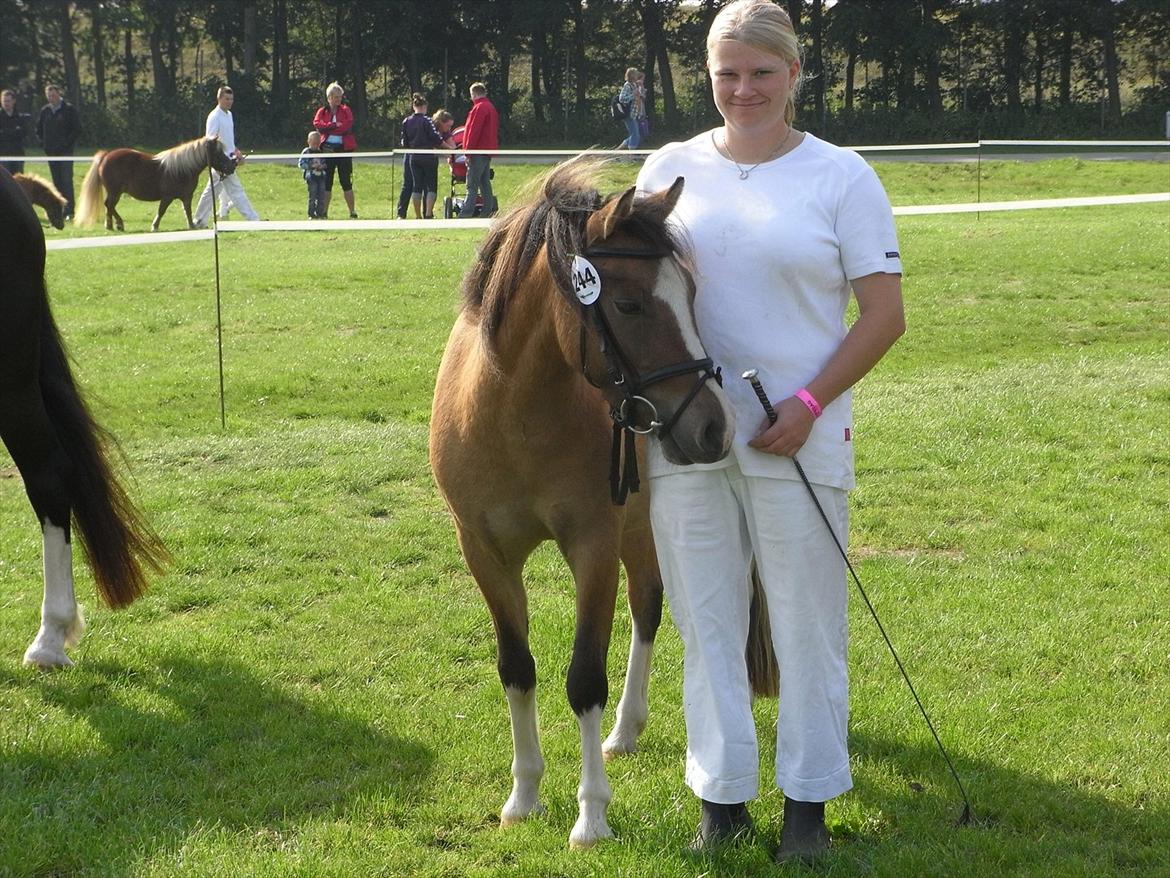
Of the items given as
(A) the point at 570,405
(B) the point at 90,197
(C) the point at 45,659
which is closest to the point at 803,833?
(A) the point at 570,405

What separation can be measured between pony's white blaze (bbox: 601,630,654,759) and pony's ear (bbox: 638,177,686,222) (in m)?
1.88

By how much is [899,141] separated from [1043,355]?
24.1 m

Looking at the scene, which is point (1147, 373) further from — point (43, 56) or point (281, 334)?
point (43, 56)

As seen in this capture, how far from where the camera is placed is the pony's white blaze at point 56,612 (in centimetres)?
479

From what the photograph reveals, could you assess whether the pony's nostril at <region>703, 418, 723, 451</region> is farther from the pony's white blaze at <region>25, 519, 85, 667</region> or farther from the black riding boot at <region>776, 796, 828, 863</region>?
the pony's white blaze at <region>25, 519, 85, 667</region>

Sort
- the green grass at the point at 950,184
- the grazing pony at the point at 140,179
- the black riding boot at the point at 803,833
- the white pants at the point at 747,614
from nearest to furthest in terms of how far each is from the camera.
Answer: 1. the white pants at the point at 747,614
2. the black riding boot at the point at 803,833
3. the grazing pony at the point at 140,179
4. the green grass at the point at 950,184

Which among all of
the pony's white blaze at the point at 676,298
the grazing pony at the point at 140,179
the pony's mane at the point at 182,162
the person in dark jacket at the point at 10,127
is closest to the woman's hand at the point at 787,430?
the pony's white blaze at the point at 676,298

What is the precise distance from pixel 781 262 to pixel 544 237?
0.59 meters

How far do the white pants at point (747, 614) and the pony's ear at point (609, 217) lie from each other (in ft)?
2.11

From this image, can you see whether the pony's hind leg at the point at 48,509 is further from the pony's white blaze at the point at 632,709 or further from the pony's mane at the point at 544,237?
the pony's mane at the point at 544,237

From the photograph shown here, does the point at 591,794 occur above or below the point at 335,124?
below

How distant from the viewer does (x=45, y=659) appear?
4.77 meters

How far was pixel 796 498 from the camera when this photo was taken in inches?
118

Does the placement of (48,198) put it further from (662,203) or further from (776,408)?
(776,408)
